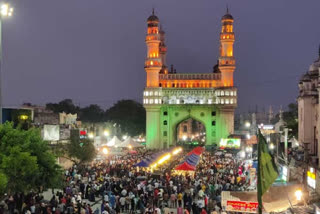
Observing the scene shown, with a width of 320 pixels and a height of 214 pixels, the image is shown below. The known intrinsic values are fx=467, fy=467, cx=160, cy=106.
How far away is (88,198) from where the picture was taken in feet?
73.7

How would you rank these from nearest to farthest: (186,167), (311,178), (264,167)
A: (264,167) → (311,178) → (186,167)

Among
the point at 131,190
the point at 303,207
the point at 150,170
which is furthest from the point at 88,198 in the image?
the point at 303,207

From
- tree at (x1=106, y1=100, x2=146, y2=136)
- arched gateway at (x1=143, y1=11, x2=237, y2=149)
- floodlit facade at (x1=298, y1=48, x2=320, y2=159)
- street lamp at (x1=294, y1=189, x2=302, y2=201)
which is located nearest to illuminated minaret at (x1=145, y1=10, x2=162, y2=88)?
arched gateway at (x1=143, y1=11, x2=237, y2=149)

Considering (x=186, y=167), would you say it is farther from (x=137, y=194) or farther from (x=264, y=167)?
(x=264, y=167)

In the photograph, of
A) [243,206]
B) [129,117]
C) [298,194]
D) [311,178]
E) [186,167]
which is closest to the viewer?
[243,206]

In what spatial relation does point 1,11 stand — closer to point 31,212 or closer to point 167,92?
point 31,212

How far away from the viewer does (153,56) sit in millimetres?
74938

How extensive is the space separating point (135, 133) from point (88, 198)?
228 feet

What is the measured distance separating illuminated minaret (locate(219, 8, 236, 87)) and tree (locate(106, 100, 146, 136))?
2507cm

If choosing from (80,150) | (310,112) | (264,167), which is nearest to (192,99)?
(80,150)

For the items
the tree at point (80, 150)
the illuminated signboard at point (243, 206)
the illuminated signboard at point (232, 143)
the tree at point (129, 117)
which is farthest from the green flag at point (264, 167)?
the tree at point (129, 117)

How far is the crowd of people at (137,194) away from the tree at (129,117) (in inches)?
2403

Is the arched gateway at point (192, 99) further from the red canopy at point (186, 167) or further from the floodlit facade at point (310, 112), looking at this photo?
the red canopy at point (186, 167)

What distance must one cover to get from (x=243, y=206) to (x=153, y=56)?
62.2 m
